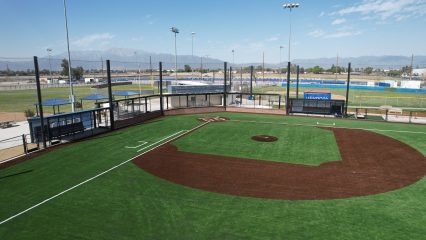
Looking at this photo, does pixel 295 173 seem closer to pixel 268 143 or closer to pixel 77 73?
pixel 268 143

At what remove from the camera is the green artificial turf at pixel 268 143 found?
1791cm

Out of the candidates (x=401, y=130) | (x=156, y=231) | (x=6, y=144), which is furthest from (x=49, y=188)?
(x=401, y=130)

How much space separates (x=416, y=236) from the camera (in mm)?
9094

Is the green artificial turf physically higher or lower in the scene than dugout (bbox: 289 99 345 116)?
lower

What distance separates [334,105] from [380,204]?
24.2 meters

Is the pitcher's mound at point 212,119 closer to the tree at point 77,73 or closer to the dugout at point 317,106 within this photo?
the dugout at point 317,106

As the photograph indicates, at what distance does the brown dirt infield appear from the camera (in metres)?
12.9

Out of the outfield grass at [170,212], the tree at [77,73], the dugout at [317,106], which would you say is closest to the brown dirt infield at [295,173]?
the outfield grass at [170,212]

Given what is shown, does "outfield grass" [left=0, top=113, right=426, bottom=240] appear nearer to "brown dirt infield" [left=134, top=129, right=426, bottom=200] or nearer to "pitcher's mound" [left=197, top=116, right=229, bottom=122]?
"brown dirt infield" [left=134, top=129, right=426, bottom=200]

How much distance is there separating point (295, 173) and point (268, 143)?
6.15 metres

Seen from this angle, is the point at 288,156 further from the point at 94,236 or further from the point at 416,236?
the point at 94,236

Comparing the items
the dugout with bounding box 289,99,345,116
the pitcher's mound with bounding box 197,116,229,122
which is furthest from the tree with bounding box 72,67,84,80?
the dugout with bounding box 289,99,345,116

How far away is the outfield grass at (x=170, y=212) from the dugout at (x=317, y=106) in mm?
20325

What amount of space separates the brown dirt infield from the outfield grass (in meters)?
0.68
